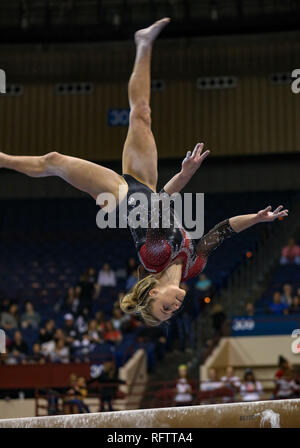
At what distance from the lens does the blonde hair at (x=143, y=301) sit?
14.9ft

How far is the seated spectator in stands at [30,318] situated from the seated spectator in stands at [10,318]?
5.4 inches

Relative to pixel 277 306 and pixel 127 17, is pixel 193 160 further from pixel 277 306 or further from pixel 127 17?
pixel 127 17

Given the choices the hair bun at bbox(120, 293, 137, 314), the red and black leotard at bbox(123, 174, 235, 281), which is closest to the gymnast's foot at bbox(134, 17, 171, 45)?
the red and black leotard at bbox(123, 174, 235, 281)

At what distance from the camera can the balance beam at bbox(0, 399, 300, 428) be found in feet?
15.7

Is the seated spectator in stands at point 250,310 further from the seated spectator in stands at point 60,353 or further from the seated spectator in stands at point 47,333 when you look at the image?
the seated spectator in stands at point 47,333

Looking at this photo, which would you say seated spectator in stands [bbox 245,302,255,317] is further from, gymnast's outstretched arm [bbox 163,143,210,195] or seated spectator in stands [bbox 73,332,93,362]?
gymnast's outstretched arm [bbox 163,143,210,195]

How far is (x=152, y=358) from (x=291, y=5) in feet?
25.8

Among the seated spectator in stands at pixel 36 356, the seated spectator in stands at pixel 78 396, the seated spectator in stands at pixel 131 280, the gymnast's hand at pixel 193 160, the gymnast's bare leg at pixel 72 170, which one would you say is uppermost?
the gymnast's hand at pixel 193 160

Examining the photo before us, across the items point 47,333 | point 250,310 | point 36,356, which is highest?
point 250,310

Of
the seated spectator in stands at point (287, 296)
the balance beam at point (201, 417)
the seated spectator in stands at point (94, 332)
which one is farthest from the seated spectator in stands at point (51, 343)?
the balance beam at point (201, 417)

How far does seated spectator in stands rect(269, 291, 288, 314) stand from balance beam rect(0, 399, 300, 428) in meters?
6.30

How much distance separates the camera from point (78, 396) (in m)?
9.32

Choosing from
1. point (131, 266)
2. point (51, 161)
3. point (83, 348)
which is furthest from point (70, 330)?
point (51, 161)

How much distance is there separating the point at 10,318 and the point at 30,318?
0.37m
